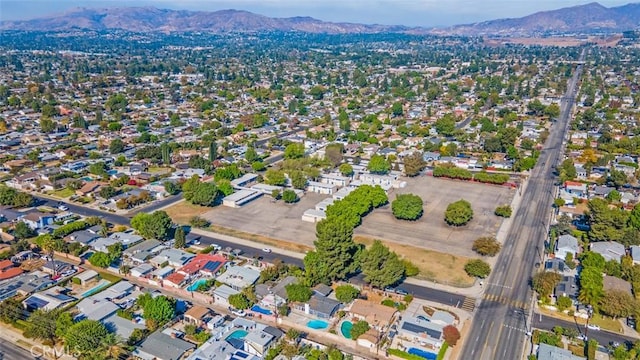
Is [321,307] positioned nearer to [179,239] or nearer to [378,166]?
[179,239]

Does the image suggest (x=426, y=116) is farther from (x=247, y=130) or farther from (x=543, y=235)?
(x=543, y=235)

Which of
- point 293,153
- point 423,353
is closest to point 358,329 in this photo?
point 423,353

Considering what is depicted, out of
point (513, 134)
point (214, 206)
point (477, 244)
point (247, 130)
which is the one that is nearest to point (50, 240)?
point (214, 206)

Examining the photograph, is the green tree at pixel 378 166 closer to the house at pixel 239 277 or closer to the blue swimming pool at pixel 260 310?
the house at pixel 239 277

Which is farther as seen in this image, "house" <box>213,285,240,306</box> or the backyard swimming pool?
"house" <box>213,285,240,306</box>

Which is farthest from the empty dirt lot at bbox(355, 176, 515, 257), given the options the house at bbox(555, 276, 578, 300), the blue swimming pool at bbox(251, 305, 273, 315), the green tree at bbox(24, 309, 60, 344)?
the green tree at bbox(24, 309, 60, 344)

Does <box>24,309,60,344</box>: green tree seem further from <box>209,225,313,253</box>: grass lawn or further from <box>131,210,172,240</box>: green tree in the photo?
<box>209,225,313,253</box>: grass lawn

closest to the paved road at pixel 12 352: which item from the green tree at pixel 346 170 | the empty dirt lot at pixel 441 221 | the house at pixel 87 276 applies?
the house at pixel 87 276
